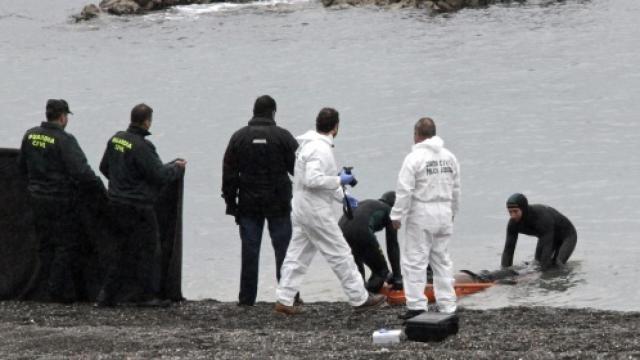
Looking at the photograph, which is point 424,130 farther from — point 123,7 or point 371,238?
point 123,7

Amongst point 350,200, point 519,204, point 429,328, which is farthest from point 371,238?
point 429,328

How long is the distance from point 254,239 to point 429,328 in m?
2.90

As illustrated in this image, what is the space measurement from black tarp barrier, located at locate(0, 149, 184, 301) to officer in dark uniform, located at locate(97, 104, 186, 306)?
0.38 meters

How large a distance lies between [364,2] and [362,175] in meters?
34.6

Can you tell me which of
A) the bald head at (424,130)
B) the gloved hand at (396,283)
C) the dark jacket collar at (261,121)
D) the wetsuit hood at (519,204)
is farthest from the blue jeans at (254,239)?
the wetsuit hood at (519,204)

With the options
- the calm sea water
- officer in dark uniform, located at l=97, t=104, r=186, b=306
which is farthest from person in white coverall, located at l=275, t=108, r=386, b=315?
the calm sea water

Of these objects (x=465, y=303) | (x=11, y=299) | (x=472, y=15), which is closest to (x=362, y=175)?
(x=465, y=303)

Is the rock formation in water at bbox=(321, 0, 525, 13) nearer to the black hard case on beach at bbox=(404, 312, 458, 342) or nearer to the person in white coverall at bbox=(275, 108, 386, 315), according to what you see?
the person in white coverall at bbox=(275, 108, 386, 315)

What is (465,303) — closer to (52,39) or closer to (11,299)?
(11,299)

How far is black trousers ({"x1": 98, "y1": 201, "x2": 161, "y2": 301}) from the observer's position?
11.8 metres

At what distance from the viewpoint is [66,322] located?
1145cm

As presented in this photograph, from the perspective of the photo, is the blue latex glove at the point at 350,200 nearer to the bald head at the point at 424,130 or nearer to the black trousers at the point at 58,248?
the bald head at the point at 424,130

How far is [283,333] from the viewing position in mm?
10695

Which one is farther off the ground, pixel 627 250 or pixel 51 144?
pixel 51 144
